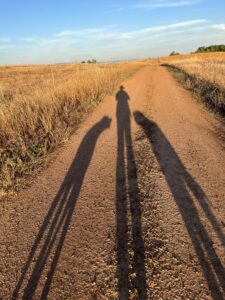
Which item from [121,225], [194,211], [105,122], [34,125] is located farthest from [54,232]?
[105,122]

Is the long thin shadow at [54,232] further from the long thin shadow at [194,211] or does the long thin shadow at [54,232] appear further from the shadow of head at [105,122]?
the shadow of head at [105,122]

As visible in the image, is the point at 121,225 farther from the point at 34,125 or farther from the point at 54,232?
the point at 34,125

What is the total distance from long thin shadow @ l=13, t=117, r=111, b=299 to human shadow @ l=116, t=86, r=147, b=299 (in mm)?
694

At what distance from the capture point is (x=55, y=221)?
385 cm

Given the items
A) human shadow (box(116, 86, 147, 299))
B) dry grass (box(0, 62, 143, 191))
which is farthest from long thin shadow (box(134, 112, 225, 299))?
dry grass (box(0, 62, 143, 191))

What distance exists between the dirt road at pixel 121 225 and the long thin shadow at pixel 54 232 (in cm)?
1

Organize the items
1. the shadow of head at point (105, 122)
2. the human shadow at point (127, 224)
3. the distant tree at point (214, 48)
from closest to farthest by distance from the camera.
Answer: the human shadow at point (127, 224), the shadow of head at point (105, 122), the distant tree at point (214, 48)

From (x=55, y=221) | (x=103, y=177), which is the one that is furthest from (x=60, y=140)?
(x=55, y=221)

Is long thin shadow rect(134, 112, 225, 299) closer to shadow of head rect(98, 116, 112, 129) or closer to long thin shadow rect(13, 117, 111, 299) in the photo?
long thin shadow rect(13, 117, 111, 299)

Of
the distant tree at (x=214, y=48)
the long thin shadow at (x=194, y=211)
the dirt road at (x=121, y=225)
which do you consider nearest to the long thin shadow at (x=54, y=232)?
the dirt road at (x=121, y=225)

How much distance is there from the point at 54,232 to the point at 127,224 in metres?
0.95

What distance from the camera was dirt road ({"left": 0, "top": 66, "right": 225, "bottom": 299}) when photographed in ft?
9.11

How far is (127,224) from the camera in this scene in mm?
3658

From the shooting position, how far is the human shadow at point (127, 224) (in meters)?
2.77
